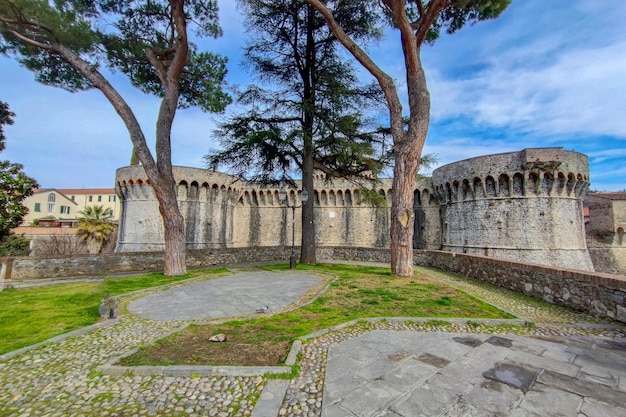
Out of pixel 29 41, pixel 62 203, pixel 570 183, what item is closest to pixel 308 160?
pixel 29 41

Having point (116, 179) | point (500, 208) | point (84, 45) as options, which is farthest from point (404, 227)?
point (116, 179)

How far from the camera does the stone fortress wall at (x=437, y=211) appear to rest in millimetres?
15664

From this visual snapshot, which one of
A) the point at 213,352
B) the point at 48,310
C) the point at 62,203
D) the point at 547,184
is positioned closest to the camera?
the point at 213,352

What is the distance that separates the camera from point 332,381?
2666mm

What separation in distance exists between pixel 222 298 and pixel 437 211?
63.3 feet

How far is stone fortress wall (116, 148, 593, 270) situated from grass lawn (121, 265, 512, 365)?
8101 millimetres

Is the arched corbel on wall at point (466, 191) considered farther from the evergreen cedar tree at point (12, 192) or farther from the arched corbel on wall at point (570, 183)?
the evergreen cedar tree at point (12, 192)

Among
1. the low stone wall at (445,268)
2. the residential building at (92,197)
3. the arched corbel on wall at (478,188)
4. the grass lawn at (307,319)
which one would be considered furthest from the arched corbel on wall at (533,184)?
the residential building at (92,197)

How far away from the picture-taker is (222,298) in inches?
249

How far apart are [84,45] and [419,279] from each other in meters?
13.7

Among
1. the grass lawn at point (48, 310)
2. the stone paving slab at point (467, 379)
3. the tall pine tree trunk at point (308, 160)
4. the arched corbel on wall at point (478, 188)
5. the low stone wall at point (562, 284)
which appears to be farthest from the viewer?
the arched corbel on wall at point (478, 188)

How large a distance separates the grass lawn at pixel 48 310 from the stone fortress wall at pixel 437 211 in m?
6.82

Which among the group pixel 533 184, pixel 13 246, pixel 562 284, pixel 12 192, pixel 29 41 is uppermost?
pixel 29 41

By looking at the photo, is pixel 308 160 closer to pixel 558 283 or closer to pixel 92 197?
pixel 558 283
